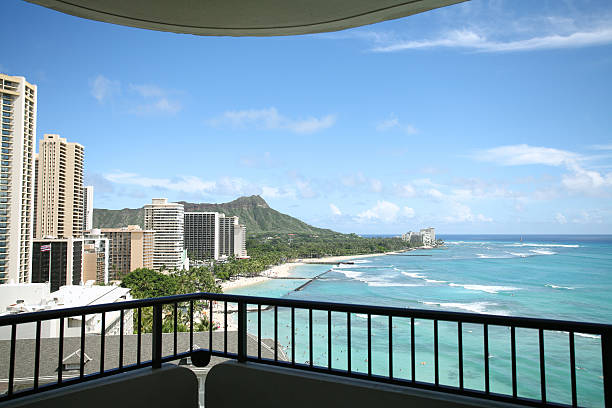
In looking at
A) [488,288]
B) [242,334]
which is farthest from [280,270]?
[242,334]

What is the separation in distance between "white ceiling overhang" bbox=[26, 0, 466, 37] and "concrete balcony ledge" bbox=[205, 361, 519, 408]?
6.54 ft

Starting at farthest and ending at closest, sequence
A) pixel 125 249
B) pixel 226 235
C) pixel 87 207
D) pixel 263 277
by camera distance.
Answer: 1. pixel 226 235
2. pixel 263 277
3. pixel 87 207
4. pixel 125 249

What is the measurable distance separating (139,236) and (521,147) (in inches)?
2004

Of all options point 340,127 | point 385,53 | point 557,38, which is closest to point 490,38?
point 557,38

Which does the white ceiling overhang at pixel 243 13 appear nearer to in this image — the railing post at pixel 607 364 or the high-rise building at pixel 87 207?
the railing post at pixel 607 364

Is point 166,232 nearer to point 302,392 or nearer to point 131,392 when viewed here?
point 131,392

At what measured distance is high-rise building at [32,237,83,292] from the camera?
3092 cm

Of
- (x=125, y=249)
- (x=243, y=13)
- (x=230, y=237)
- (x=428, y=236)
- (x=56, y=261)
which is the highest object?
(x=243, y=13)

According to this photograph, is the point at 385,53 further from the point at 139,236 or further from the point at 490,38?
the point at 139,236

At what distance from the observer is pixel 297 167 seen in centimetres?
7006

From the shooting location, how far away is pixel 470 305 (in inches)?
1262

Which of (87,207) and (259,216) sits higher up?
(87,207)

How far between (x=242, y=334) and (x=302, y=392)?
1.86ft

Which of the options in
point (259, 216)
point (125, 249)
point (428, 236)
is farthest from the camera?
point (259, 216)
